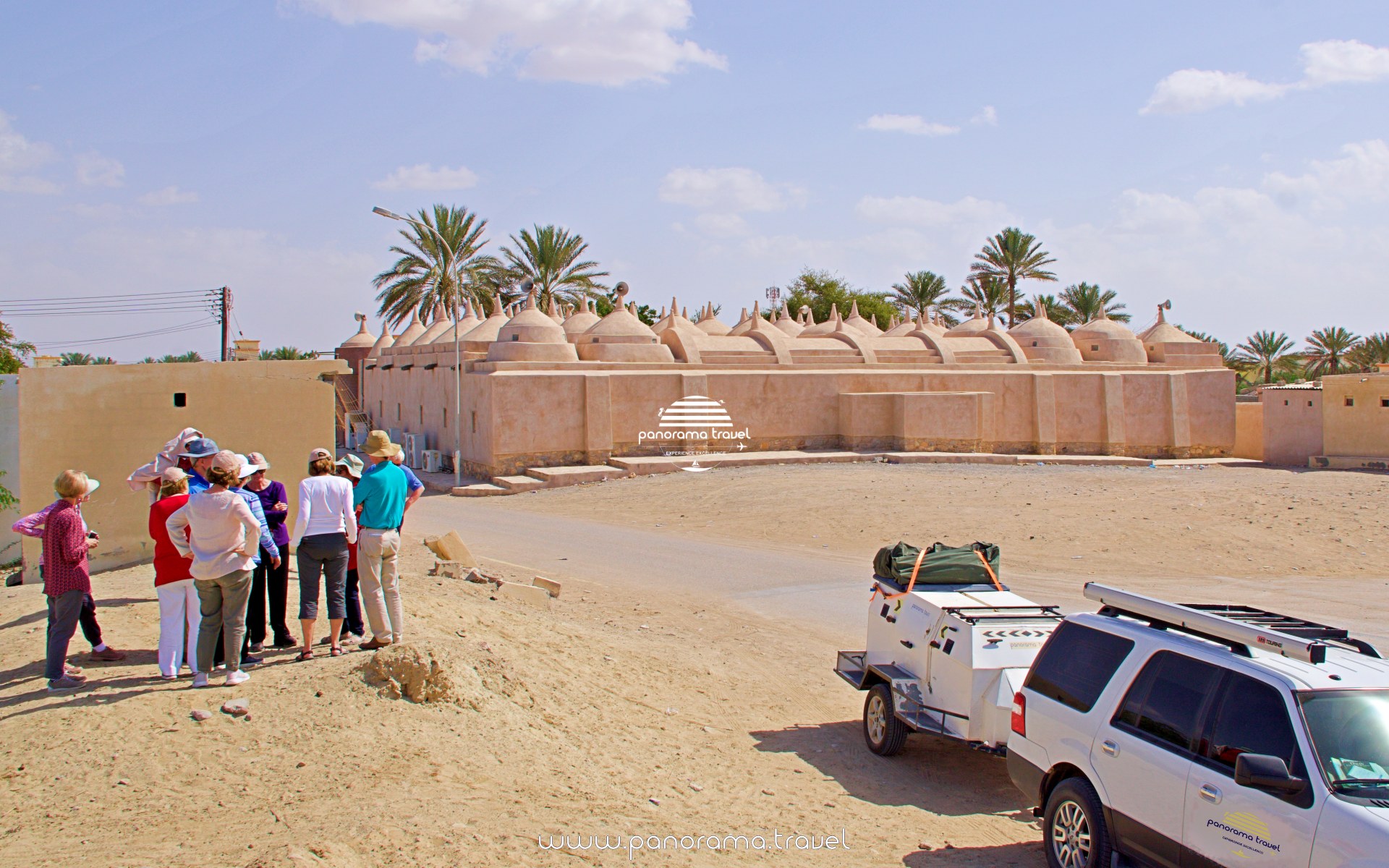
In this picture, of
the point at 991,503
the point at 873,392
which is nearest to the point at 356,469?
the point at 991,503

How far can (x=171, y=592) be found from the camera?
6008mm

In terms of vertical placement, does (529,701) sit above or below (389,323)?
below

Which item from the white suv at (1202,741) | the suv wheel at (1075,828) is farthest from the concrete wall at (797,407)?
the suv wheel at (1075,828)

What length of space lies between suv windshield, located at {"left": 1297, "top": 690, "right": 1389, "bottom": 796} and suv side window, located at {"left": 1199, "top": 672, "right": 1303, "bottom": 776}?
8cm

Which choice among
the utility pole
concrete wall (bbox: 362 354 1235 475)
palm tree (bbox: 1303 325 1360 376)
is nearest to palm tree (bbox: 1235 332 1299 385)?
palm tree (bbox: 1303 325 1360 376)

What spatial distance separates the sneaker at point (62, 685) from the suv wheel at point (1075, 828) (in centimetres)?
564

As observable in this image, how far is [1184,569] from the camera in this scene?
13727mm

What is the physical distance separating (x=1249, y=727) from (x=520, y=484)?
1833 centimetres

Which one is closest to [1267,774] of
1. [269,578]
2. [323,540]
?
[323,540]

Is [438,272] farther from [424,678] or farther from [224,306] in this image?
[424,678]

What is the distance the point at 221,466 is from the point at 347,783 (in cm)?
211

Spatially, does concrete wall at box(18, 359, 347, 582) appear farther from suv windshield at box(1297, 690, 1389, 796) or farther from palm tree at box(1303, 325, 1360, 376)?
palm tree at box(1303, 325, 1360, 376)

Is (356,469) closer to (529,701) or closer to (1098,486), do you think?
(529,701)

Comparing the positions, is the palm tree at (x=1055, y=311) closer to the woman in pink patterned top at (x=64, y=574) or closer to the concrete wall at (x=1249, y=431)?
the concrete wall at (x=1249, y=431)
